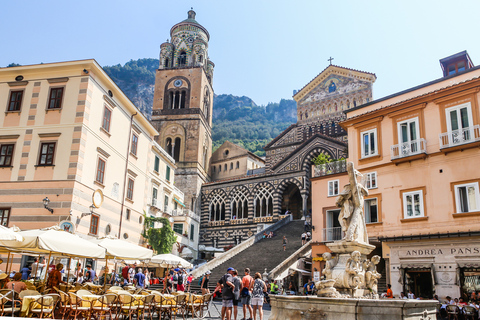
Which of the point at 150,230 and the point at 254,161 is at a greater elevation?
the point at 254,161

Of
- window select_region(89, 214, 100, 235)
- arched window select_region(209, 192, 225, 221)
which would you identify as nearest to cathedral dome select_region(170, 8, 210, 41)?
arched window select_region(209, 192, 225, 221)

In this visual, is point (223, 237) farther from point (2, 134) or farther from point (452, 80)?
point (452, 80)

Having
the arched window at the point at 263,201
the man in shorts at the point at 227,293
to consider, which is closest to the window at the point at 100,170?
the man in shorts at the point at 227,293

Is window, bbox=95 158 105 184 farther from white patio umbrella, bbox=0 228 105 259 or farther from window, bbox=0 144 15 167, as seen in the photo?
white patio umbrella, bbox=0 228 105 259

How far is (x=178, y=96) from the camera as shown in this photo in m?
49.8

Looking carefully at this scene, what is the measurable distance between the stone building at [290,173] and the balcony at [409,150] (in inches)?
688

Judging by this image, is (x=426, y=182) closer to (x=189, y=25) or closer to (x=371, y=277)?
(x=371, y=277)

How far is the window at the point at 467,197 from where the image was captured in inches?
625

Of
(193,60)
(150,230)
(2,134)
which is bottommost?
(150,230)

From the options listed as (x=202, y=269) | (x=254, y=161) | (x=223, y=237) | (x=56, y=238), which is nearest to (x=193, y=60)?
(x=254, y=161)

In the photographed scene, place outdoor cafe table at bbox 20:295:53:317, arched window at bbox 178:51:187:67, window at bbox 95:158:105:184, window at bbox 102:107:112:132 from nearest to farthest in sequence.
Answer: outdoor cafe table at bbox 20:295:53:317 → window at bbox 95:158:105:184 → window at bbox 102:107:112:132 → arched window at bbox 178:51:187:67

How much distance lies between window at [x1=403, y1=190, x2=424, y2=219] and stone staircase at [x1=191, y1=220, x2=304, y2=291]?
7.97 metres

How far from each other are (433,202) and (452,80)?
5.38 metres

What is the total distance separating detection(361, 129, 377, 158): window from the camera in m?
20.0
